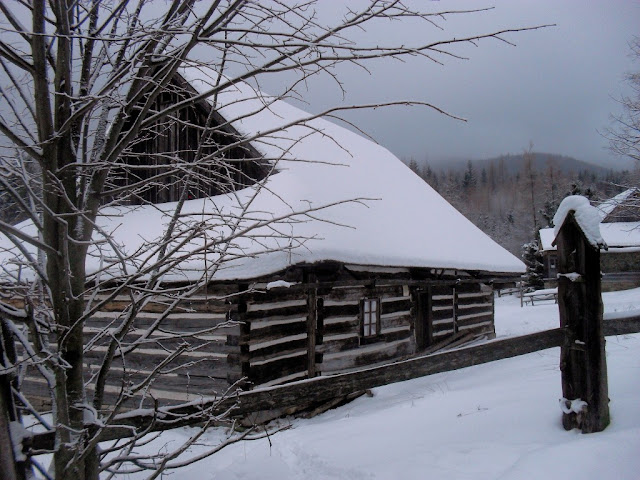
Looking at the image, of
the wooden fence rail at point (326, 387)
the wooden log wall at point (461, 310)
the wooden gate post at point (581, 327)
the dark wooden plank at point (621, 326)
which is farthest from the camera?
the wooden log wall at point (461, 310)

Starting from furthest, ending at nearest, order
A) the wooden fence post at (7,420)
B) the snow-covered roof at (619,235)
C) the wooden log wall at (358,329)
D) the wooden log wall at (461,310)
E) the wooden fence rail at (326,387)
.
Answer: the snow-covered roof at (619,235)
the wooden log wall at (461,310)
the wooden log wall at (358,329)
the wooden fence rail at (326,387)
the wooden fence post at (7,420)

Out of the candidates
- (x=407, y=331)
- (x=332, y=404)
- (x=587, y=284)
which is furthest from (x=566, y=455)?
(x=407, y=331)

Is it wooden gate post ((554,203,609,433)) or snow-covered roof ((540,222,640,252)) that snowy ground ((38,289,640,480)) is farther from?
snow-covered roof ((540,222,640,252))

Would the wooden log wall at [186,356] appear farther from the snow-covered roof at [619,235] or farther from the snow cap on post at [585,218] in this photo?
the snow-covered roof at [619,235]

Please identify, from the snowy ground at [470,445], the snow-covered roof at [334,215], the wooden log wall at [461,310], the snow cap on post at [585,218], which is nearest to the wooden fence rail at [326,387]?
the snowy ground at [470,445]

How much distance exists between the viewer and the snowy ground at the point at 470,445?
299 cm

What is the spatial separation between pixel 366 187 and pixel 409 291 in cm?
291

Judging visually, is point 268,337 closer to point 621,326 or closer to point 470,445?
point 470,445

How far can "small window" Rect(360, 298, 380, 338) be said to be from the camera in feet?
32.6

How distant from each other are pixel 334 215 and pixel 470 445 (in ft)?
19.7

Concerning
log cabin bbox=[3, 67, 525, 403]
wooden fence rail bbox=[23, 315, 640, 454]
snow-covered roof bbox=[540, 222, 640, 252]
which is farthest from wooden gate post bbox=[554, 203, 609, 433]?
snow-covered roof bbox=[540, 222, 640, 252]

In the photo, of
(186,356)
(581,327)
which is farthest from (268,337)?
(581,327)

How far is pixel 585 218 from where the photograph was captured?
11.8 ft

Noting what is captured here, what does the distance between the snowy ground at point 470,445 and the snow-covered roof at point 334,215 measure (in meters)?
2.16
